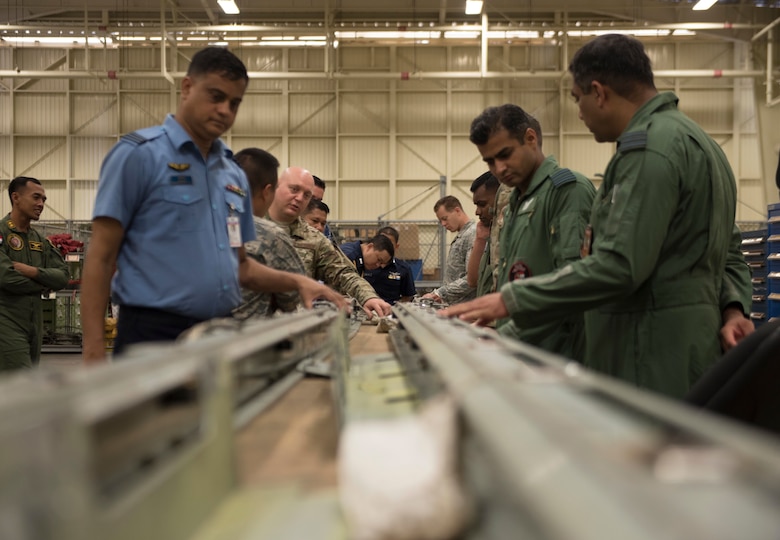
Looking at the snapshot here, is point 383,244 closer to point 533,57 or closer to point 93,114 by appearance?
point 533,57

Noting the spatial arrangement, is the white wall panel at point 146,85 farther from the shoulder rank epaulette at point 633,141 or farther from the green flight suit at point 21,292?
the shoulder rank epaulette at point 633,141

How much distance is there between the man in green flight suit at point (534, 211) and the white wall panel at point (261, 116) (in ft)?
36.6

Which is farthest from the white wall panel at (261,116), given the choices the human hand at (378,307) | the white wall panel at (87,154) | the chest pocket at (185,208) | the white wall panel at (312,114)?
the chest pocket at (185,208)

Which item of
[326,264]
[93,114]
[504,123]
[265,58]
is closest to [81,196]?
[93,114]

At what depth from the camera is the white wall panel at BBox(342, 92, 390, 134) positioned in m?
13.4

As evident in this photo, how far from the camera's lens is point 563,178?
2432 mm

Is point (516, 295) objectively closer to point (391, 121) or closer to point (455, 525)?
point (455, 525)

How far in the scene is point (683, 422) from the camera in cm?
57

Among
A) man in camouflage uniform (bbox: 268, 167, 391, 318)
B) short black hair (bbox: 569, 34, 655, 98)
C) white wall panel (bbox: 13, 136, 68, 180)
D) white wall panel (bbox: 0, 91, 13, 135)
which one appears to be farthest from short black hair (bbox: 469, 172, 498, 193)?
white wall panel (bbox: 0, 91, 13, 135)

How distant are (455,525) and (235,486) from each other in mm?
368

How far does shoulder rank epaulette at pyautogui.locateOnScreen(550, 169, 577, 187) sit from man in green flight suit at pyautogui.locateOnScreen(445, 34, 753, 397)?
0.48m

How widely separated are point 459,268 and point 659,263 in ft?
12.7

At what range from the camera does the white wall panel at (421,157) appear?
1333 cm

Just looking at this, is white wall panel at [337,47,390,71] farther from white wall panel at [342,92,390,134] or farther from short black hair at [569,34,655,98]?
short black hair at [569,34,655,98]
